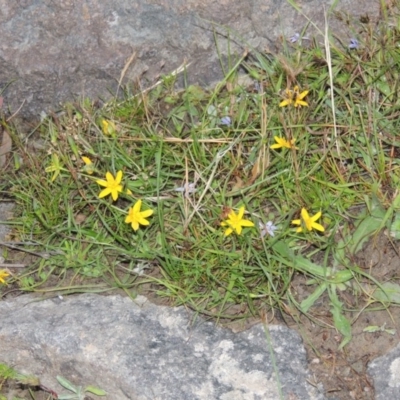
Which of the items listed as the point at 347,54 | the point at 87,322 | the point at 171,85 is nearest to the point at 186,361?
the point at 87,322

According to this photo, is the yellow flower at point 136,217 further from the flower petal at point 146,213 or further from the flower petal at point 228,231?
the flower petal at point 228,231

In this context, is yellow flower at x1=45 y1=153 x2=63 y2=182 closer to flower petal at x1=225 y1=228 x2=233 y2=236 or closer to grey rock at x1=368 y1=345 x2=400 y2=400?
flower petal at x1=225 y1=228 x2=233 y2=236

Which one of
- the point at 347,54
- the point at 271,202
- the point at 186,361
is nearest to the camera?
the point at 186,361

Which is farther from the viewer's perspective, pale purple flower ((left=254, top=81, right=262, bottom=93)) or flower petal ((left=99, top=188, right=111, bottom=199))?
pale purple flower ((left=254, top=81, right=262, bottom=93))

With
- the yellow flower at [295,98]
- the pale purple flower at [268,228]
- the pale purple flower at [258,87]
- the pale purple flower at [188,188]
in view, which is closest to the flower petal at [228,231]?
the pale purple flower at [268,228]

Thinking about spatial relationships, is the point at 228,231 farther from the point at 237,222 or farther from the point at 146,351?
the point at 146,351

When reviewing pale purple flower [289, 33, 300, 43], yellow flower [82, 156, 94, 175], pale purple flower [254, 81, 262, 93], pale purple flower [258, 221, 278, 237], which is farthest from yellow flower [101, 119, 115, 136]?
pale purple flower [289, 33, 300, 43]

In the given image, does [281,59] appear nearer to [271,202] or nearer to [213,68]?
[213,68]
